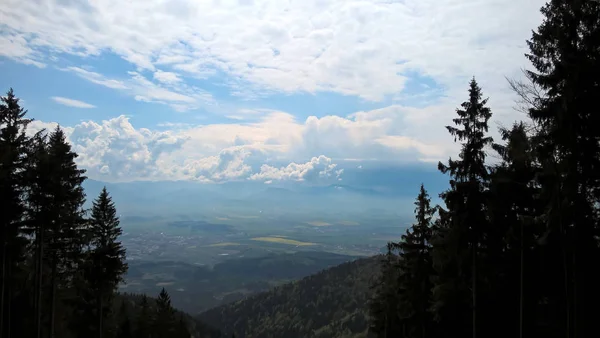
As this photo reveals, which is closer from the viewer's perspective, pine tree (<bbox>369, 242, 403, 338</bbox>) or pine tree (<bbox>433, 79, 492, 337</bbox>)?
pine tree (<bbox>433, 79, 492, 337</bbox>)

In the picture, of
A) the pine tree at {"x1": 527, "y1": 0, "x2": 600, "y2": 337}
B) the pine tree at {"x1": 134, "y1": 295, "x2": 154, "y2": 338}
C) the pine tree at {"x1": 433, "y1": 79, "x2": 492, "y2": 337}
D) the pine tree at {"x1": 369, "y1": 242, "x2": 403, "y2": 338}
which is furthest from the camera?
the pine tree at {"x1": 134, "y1": 295, "x2": 154, "y2": 338}

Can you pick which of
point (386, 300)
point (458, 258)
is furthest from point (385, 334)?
point (458, 258)

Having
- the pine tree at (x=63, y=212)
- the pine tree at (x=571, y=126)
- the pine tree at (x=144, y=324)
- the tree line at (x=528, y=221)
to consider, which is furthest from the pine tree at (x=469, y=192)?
the pine tree at (x=144, y=324)

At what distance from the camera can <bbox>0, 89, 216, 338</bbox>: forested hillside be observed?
21.8 metres

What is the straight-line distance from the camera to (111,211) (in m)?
28.9

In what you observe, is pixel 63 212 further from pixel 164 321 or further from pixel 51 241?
pixel 164 321

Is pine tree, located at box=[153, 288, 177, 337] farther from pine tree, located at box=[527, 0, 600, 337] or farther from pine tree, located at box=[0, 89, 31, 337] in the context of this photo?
pine tree, located at box=[527, 0, 600, 337]

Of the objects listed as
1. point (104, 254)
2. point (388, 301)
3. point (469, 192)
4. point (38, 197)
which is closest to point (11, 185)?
point (38, 197)

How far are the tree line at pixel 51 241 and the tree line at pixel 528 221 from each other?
19.2m

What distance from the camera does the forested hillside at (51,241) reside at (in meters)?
21.8

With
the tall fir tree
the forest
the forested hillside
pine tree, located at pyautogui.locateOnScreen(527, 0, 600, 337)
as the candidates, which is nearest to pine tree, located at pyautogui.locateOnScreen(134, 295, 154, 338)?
the tall fir tree

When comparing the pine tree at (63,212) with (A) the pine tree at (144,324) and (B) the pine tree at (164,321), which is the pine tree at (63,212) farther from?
(B) the pine tree at (164,321)

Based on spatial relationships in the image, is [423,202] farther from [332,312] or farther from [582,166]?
[332,312]

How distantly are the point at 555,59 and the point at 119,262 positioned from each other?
2649 centimetres
